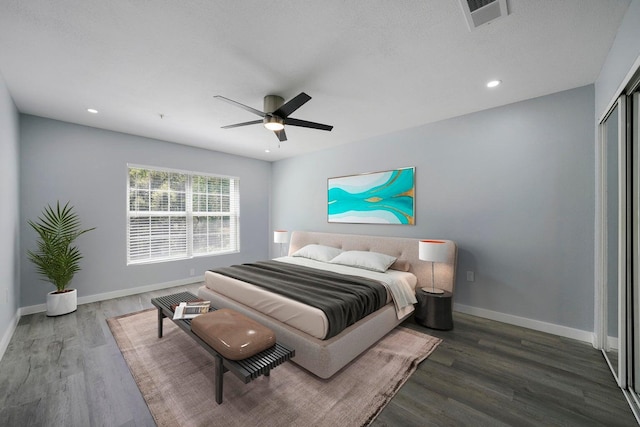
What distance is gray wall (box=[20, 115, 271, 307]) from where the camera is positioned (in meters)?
3.28

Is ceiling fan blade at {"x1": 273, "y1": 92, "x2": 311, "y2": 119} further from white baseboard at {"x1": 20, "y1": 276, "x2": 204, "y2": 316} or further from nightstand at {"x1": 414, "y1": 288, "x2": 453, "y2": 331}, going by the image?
white baseboard at {"x1": 20, "y1": 276, "x2": 204, "y2": 316}

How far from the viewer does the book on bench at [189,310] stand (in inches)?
90.2

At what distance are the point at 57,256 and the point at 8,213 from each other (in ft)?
2.30

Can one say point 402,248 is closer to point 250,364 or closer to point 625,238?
point 625,238

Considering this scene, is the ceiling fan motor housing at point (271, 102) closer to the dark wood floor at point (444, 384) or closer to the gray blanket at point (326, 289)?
the gray blanket at point (326, 289)

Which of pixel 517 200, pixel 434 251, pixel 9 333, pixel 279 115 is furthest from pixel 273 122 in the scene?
pixel 9 333

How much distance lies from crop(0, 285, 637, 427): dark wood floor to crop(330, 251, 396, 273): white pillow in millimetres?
969

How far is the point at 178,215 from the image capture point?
466cm

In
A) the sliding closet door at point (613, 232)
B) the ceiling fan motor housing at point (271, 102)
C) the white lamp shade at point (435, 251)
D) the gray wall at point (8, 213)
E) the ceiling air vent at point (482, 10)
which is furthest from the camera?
the white lamp shade at point (435, 251)

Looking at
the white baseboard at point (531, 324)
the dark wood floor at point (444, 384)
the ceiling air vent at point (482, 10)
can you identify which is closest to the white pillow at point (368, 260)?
the dark wood floor at point (444, 384)

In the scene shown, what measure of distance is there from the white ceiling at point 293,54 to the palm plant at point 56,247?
4.59ft

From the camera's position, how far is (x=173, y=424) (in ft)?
4.99

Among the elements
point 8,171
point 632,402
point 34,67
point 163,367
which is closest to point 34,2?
point 34,67

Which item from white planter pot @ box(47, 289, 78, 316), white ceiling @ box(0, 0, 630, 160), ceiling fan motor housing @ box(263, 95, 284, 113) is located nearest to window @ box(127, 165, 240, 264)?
white planter pot @ box(47, 289, 78, 316)
